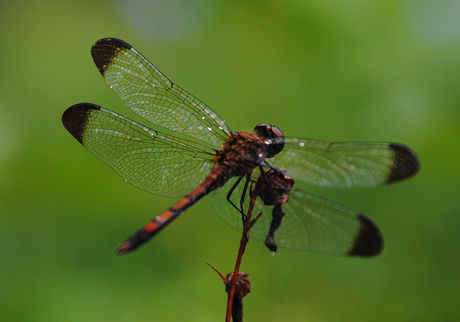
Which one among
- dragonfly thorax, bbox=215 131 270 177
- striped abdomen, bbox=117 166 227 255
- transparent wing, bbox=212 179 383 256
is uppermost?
dragonfly thorax, bbox=215 131 270 177

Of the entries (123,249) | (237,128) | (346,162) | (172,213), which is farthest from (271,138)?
(237,128)

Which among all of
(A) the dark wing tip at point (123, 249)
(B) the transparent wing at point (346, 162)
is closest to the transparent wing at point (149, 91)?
(B) the transparent wing at point (346, 162)

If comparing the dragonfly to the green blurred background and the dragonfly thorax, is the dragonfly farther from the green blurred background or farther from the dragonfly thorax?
the green blurred background

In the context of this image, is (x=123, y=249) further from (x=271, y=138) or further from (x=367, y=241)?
(x=367, y=241)

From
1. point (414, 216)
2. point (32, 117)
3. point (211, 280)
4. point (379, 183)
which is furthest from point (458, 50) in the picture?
point (32, 117)

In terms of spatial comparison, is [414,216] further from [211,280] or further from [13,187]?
[13,187]

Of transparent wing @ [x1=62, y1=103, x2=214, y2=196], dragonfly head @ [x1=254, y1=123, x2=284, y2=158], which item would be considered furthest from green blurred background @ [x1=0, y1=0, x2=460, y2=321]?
dragonfly head @ [x1=254, y1=123, x2=284, y2=158]

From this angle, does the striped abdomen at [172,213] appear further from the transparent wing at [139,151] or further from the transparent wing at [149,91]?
the transparent wing at [149,91]
